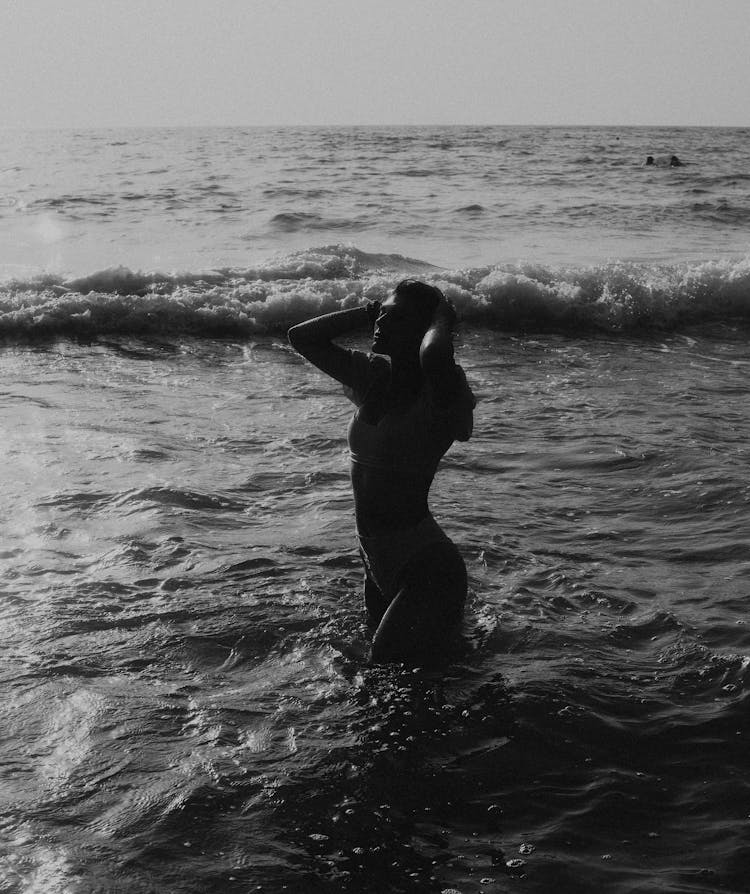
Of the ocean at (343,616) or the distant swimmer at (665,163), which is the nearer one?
the ocean at (343,616)

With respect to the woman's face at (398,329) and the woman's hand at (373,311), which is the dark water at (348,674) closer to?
the woman's face at (398,329)

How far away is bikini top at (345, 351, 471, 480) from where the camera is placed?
4.14 m

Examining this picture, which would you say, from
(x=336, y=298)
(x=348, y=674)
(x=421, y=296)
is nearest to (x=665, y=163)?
(x=336, y=298)

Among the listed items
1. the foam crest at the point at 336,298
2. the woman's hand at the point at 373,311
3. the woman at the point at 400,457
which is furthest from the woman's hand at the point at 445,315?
the foam crest at the point at 336,298

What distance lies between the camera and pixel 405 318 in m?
4.06

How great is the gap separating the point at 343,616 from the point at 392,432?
1331 mm

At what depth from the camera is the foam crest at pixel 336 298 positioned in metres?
13.2

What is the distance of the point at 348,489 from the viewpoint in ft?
23.5

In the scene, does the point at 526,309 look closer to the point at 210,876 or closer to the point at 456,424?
the point at 456,424

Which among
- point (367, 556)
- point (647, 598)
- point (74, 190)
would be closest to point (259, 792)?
point (367, 556)

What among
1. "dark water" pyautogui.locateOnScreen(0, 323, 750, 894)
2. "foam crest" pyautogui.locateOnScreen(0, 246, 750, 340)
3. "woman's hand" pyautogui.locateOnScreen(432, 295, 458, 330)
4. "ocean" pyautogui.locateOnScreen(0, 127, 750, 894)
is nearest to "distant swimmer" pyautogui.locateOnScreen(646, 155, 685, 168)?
"foam crest" pyautogui.locateOnScreen(0, 246, 750, 340)

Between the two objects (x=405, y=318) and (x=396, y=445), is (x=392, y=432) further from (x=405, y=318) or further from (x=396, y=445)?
(x=405, y=318)

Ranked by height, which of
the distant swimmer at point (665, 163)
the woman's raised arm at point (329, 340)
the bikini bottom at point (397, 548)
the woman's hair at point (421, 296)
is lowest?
the bikini bottom at point (397, 548)

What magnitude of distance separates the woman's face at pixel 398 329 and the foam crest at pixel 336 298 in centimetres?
923
